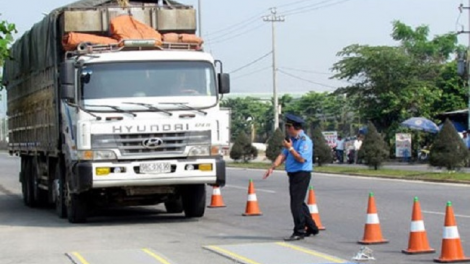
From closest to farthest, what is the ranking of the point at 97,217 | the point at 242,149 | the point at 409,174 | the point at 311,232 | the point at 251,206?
the point at 311,232, the point at 251,206, the point at 97,217, the point at 409,174, the point at 242,149

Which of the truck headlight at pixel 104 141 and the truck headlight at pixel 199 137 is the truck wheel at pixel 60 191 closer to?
the truck headlight at pixel 104 141

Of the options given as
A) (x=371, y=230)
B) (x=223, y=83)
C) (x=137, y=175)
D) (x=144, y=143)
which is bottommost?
(x=371, y=230)

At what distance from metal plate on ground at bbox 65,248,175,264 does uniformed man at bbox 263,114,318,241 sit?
2.06 m

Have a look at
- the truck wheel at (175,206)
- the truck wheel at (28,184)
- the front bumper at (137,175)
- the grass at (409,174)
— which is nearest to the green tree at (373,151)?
the grass at (409,174)

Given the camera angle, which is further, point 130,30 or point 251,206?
point 251,206

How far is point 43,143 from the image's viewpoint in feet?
61.3

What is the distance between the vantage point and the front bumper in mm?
15172

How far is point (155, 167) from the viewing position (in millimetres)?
15367

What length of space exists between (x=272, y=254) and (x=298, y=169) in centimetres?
168

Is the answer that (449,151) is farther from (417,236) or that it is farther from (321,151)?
(417,236)

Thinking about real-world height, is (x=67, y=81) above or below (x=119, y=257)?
above

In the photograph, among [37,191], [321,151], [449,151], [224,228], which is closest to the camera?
[224,228]

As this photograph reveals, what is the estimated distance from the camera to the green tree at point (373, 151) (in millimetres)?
33844

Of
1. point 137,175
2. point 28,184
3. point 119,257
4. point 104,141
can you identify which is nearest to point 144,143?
point 137,175
